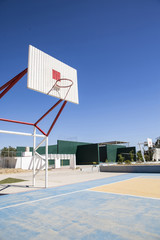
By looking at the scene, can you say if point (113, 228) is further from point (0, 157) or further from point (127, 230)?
point (0, 157)

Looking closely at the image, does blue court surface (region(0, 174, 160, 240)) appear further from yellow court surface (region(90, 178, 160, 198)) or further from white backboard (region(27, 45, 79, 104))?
white backboard (region(27, 45, 79, 104))

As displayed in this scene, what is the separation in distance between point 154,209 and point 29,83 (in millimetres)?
7164

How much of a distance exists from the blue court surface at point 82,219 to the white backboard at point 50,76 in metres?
5.20

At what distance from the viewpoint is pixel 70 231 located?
183 inches

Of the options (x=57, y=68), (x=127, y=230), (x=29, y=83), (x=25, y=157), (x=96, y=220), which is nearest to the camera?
(x=127, y=230)

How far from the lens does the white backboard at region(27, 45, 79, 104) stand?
855 centimetres

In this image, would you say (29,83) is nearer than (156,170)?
Yes

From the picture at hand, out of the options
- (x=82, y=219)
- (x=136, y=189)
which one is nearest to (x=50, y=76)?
(x=82, y=219)

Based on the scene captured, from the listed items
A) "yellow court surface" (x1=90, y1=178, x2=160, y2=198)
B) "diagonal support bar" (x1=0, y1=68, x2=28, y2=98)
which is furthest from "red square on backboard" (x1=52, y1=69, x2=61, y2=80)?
"yellow court surface" (x1=90, y1=178, x2=160, y2=198)

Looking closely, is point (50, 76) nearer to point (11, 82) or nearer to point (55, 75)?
point (55, 75)

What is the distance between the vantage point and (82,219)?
18.1ft

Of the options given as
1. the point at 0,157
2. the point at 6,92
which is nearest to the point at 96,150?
the point at 0,157

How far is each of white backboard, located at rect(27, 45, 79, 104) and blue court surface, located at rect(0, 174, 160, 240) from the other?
17.1ft

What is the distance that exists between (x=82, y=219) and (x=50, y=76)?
705cm
